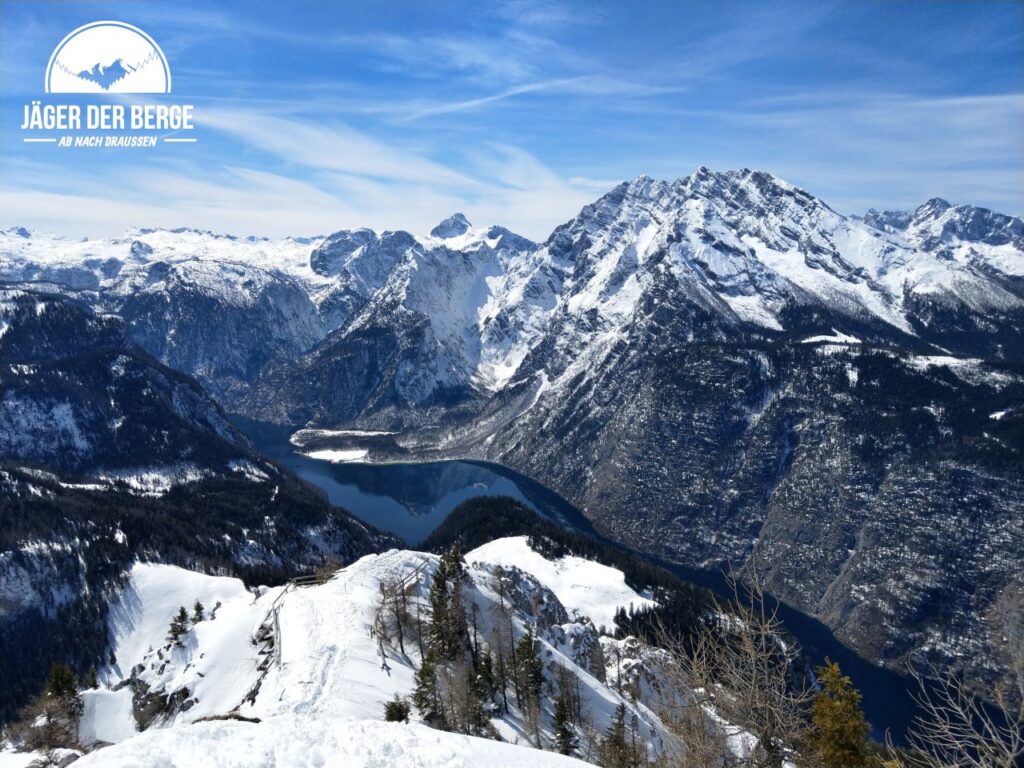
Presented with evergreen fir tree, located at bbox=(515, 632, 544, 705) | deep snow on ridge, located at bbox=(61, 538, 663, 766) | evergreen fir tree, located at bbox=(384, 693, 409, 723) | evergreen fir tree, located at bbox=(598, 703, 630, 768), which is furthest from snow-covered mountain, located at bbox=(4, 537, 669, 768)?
evergreen fir tree, located at bbox=(598, 703, 630, 768)

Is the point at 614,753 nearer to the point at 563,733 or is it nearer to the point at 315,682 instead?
the point at 563,733

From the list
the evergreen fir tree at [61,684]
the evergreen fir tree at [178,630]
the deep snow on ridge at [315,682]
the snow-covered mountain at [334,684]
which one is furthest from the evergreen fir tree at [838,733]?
the evergreen fir tree at [178,630]

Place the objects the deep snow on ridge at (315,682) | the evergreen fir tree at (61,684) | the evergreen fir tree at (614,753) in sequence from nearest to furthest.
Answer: the deep snow on ridge at (315,682)
the evergreen fir tree at (614,753)
the evergreen fir tree at (61,684)

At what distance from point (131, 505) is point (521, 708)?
164 metres

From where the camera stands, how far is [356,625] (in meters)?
68.4

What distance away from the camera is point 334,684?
53.6 meters

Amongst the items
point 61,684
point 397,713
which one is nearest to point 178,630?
point 61,684

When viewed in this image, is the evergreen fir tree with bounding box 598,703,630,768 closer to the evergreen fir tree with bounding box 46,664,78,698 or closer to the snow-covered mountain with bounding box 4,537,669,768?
the snow-covered mountain with bounding box 4,537,669,768

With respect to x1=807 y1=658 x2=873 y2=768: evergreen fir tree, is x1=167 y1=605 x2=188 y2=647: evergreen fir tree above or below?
below

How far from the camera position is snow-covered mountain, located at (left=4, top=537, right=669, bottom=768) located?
30.8 meters

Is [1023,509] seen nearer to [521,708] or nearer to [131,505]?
[521,708]

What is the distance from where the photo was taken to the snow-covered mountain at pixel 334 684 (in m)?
30.8

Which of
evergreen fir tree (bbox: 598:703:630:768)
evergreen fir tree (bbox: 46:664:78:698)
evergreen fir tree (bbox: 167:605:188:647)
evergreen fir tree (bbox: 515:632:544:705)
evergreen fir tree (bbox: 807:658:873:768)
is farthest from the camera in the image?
evergreen fir tree (bbox: 167:605:188:647)

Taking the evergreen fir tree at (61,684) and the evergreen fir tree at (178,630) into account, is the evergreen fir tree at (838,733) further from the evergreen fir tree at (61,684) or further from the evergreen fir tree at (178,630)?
the evergreen fir tree at (178,630)
